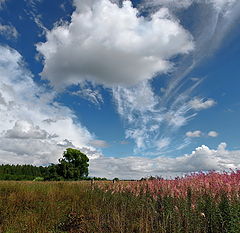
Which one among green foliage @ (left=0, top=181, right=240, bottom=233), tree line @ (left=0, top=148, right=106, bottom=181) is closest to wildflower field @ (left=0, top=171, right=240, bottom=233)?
green foliage @ (left=0, top=181, right=240, bottom=233)

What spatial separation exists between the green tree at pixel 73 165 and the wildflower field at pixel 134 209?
1148 inches

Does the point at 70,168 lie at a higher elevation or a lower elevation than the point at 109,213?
higher

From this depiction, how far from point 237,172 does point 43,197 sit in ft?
26.9

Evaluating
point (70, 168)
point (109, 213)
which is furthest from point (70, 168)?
point (109, 213)

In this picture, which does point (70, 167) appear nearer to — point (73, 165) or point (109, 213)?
point (73, 165)

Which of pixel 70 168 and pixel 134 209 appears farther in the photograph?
pixel 70 168

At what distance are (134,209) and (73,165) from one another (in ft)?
118

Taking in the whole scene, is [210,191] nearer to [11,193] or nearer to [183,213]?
[183,213]

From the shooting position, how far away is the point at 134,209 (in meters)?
8.55

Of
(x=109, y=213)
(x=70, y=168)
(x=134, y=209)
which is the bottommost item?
(x=109, y=213)

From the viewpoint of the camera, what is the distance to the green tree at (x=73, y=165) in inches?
1636

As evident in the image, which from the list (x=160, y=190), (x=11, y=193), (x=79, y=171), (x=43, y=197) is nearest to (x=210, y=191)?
(x=160, y=190)

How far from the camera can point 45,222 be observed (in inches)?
320

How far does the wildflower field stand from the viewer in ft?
20.3
